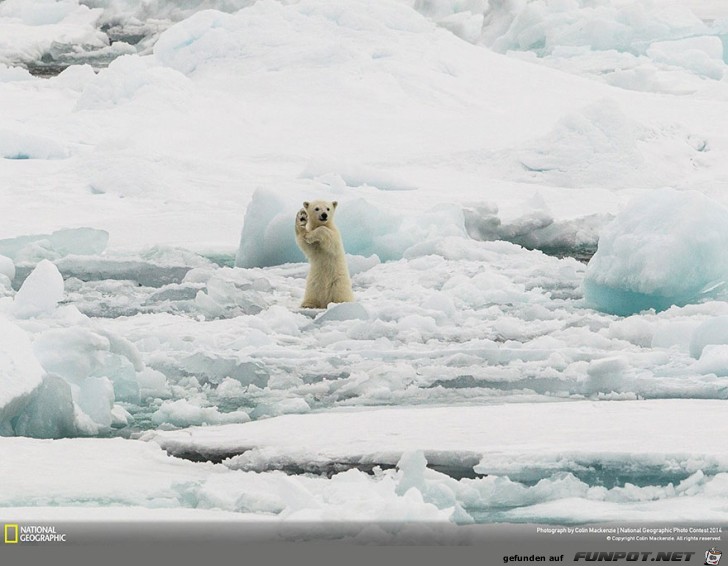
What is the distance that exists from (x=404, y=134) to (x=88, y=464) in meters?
8.46

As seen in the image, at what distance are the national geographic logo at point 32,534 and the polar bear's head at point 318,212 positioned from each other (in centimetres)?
335

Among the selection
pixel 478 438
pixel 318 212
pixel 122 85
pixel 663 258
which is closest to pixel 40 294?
pixel 318 212

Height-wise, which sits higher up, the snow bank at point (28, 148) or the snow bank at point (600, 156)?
the snow bank at point (600, 156)

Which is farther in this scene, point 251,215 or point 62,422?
point 251,215

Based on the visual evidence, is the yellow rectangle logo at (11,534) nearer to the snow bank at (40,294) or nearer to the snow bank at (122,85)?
the snow bank at (40,294)

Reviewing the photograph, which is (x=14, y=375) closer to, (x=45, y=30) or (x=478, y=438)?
(x=478, y=438)

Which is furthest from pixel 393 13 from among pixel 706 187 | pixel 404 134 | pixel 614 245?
pixel 614 245

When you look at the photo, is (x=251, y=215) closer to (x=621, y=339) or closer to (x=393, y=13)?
(x=621, y=339)

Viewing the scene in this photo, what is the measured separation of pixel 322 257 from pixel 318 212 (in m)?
0.26

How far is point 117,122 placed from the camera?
11930mm

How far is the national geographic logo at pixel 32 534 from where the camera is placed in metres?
3.28

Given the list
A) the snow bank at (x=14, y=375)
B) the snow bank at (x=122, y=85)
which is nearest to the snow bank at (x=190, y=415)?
the snow bank at (x=14, y=375)

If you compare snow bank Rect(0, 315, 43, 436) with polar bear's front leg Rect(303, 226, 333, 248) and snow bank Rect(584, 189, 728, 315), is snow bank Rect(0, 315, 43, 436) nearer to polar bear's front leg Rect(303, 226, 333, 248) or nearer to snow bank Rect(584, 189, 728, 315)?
polar bear's front leg Rect(303, 226, 333, 248)

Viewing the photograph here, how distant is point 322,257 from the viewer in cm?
641
